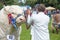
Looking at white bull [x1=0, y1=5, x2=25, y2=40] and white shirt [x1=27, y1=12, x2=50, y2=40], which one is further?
white shirt [x1=27, y1=12, x2=50, y2=40]

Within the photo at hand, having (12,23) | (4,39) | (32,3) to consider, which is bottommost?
(32,3)

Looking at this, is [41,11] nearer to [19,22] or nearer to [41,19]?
[41,19]

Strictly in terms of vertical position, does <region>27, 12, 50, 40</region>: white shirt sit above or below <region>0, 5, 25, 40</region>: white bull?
below

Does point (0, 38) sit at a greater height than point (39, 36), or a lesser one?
greater

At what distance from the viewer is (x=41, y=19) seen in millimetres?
7078

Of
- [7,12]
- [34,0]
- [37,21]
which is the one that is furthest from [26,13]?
[34,0]

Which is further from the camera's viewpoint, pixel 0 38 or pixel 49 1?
pixel 49 1

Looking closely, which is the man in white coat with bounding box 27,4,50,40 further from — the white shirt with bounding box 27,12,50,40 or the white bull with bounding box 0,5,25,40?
the white bull with bounding box 0,5,25,40

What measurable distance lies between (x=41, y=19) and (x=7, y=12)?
1.53m

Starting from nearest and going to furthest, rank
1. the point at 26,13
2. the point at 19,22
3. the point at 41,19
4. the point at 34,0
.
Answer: the point at 19,22 < the point at 26,13 < the point at 41,19 < the point at 34,0

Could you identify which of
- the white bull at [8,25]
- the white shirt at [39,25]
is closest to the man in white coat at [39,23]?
the white shirt at [39,25]

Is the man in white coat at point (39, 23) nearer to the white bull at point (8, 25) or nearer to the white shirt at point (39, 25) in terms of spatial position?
the white shirt at point (39, 25)

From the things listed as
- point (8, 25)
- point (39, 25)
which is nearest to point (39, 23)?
point (39, 25)

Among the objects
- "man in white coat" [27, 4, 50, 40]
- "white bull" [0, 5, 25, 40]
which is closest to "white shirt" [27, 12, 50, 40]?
"man in white coat" [27, 4, 50, 40]
